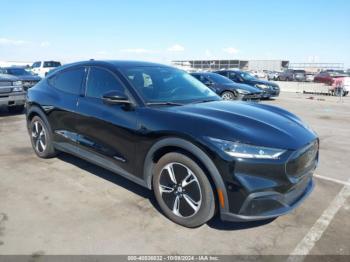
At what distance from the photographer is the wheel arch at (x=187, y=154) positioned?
9.67 feet

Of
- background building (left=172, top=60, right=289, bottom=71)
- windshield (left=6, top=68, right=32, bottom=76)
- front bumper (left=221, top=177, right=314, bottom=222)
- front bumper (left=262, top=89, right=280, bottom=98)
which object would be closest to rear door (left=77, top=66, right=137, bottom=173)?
front bumper (left=221, top=177, right=314, bottom=222)

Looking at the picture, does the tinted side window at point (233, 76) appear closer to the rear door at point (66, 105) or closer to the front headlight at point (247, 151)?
the rear door at point (66, 105)

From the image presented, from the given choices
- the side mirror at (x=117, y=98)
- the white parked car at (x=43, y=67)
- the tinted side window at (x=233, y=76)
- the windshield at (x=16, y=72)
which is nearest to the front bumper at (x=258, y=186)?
the side mirror at (x=117, y=98)

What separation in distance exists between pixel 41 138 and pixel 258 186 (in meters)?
3.94

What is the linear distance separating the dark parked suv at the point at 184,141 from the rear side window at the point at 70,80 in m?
0.02

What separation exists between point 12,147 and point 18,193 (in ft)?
8.18

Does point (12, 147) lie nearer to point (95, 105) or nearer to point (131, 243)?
point (95, 105)

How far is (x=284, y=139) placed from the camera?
309 cm

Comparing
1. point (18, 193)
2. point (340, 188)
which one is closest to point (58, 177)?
point (18, 193)

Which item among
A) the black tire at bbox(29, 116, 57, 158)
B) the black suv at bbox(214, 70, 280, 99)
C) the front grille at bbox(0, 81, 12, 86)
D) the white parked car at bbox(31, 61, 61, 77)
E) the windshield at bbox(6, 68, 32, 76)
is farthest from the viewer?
the white parked car at bbox(31, 61, 61, 77)

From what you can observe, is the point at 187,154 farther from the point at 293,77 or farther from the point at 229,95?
the point at 293,77

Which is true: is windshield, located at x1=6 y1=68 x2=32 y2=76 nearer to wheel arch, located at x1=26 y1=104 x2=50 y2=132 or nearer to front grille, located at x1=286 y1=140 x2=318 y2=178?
wheel arch, located at x1=26 y1=104 x2=50 y2=132

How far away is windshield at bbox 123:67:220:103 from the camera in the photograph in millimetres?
3893

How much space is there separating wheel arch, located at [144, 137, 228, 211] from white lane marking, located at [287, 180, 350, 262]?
2.52ft
